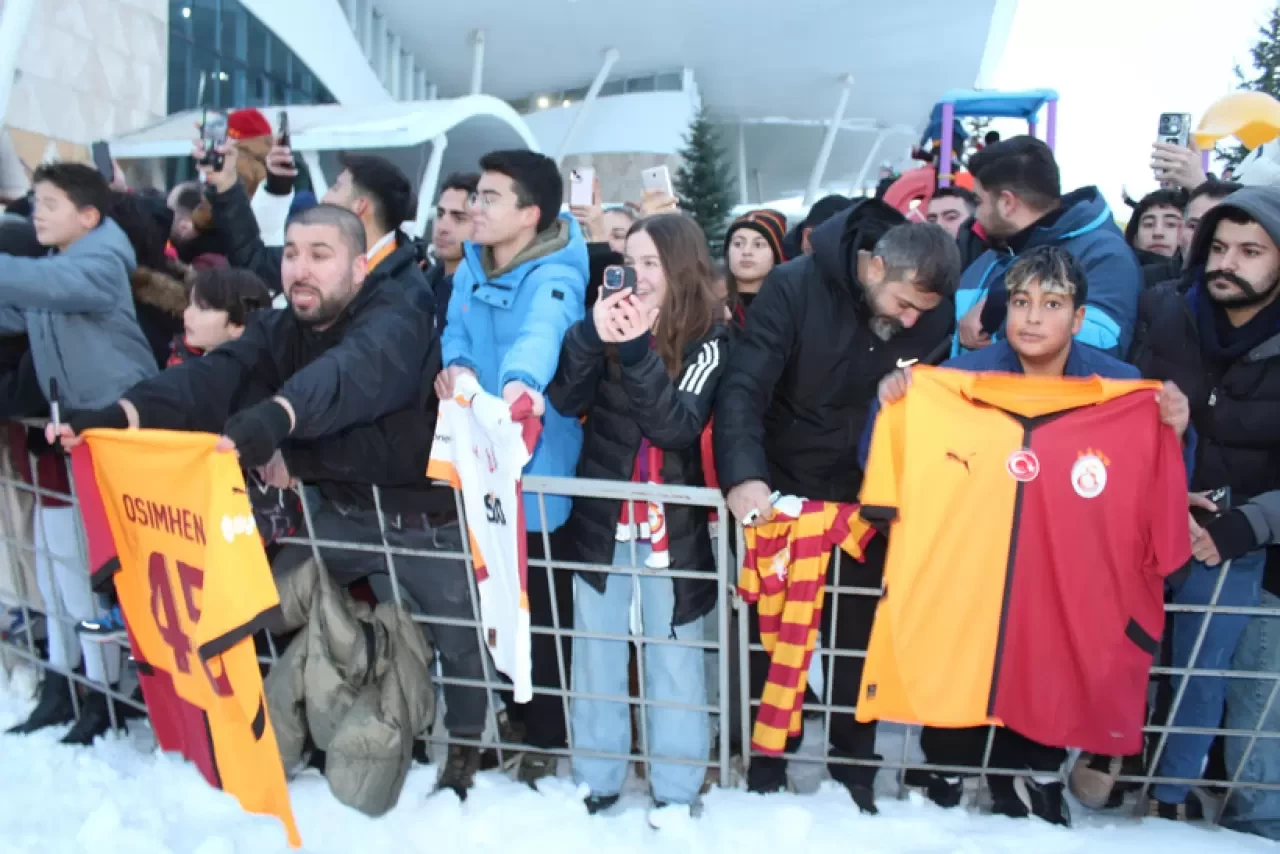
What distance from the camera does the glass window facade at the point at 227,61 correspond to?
2091cm

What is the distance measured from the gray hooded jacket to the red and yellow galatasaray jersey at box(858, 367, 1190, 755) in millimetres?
2962

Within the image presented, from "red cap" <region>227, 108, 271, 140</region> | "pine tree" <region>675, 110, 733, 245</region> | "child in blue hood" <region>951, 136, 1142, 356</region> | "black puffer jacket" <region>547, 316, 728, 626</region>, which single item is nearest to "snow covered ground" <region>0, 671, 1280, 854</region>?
"black puffer jacket" <region>547, 316, 728, 626</region>

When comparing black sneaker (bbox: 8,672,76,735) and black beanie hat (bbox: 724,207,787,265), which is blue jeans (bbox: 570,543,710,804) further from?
black beanie hat (bbox: 724,207,787,265)

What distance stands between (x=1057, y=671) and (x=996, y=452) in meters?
0.69

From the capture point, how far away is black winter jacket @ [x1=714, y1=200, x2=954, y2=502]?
3.18m

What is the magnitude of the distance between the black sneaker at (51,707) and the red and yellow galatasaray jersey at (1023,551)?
10.1 ft

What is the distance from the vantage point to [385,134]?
20609mm

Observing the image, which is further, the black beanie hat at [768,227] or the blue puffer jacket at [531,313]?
the black beanie hat at [768,227]

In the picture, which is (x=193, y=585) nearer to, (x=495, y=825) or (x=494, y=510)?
(x=494, y=510)

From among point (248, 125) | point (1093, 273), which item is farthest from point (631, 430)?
point (248, 125)

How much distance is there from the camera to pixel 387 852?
278cm

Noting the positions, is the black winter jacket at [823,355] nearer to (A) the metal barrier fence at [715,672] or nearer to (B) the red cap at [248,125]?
(A) the metal barrier fence at [715,672]

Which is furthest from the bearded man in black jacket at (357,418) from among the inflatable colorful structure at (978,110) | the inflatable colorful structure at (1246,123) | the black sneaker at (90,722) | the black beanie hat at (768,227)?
the inflatable colorful structure at (978,110)

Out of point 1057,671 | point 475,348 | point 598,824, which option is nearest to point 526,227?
point 475,348
